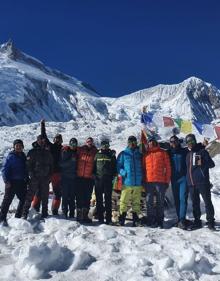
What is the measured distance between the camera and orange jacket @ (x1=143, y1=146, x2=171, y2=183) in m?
9.73

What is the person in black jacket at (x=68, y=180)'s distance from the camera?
10.1m

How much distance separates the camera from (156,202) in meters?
9.80

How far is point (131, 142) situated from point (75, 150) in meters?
1.20

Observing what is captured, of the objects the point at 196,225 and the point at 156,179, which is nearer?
the point at 196,225

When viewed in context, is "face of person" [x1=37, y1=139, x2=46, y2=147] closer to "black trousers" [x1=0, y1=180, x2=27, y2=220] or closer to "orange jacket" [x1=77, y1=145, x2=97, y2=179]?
"orange jacket" [x1=77, y1=145, x2=97, y2=179]

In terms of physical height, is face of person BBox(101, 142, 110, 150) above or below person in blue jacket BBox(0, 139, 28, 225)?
above

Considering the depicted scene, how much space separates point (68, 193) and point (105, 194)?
802 millimetres

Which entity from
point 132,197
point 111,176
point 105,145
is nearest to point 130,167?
point 111,176

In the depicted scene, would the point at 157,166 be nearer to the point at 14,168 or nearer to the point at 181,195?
the point at 181,195

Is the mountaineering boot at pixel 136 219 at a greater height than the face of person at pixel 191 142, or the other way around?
the face of person at pixel 191 142

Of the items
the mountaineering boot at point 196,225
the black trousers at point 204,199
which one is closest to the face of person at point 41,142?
the black trousers at point 204,199

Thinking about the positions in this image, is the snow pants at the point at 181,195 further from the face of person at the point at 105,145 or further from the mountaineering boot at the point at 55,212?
the mountaineering boot at the point at 55,212

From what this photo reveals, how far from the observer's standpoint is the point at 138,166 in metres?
9.84

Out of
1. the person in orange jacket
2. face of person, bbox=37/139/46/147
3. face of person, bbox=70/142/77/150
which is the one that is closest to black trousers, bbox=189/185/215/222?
the person in orange jacket
